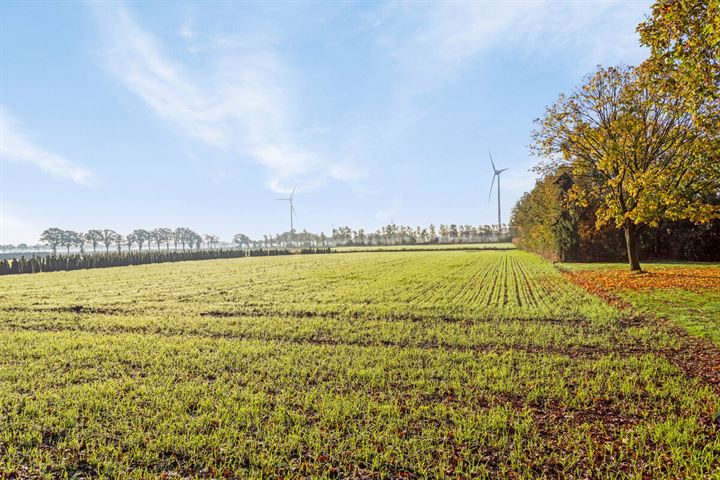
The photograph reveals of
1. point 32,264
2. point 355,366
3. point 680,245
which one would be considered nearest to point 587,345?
point 355,366

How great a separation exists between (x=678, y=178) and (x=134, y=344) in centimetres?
2510

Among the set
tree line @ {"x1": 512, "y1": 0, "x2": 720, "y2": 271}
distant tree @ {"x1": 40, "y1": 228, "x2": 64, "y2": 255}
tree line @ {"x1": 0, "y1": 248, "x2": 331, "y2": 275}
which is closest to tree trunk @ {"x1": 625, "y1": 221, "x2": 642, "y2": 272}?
tree line @ {"x1": 512, "y1": 0, "x2": 720, "y2": 271}

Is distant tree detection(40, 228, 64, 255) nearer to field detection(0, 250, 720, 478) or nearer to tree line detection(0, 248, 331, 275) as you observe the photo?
tree line detection(0, 248, 331, 275)

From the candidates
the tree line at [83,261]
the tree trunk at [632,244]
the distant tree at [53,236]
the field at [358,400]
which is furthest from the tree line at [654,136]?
the distant tree at [53,236]

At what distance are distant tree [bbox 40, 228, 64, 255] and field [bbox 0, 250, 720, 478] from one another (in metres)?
200

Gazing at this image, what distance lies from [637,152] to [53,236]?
209947 millimetres

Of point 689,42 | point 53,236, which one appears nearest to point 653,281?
point 689,42

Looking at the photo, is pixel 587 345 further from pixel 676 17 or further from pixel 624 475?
pixel 676 17

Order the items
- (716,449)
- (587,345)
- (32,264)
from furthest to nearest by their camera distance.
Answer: (32,264), (587,345), (716,449)

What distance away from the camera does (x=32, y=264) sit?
50875 mm

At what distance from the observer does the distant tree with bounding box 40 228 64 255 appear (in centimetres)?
17238

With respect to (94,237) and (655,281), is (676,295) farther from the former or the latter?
(94,237)

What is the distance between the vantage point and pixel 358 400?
6336 mm

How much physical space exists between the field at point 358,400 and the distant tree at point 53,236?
7884 inches
